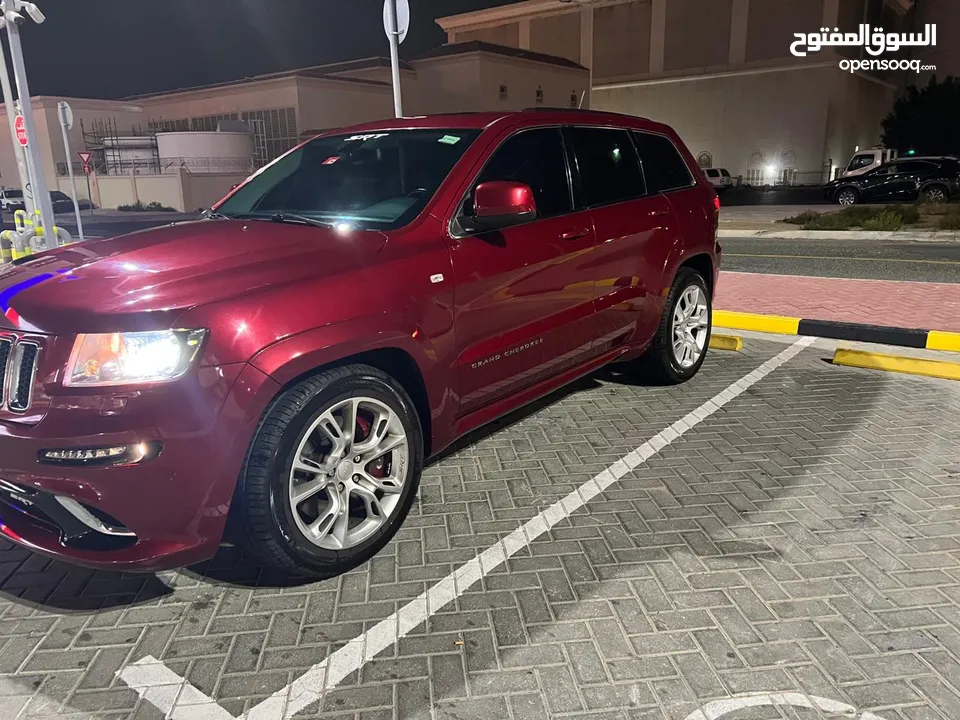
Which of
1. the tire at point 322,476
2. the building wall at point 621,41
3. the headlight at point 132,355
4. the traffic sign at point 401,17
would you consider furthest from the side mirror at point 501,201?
the building wall at point 621,41

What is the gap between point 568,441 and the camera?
461 centimetres

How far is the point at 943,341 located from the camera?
625cm

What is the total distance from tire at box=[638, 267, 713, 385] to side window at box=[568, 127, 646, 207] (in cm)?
82

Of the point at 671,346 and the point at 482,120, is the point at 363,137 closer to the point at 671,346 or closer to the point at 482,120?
the point at 482,120

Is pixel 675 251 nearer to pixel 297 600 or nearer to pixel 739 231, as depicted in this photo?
pixel 297 600

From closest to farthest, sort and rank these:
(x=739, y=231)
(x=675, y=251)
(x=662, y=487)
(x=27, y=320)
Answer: (x=27, y=320) < (x=662, y=487) < (x=675, y=251) < (x=739, y=231)

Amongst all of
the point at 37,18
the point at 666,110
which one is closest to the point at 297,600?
the point at 37,18

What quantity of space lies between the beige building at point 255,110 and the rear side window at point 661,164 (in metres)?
37.0

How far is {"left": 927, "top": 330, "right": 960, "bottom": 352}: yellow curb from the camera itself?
6211 mm

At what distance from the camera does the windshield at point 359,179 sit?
3697 millimetres

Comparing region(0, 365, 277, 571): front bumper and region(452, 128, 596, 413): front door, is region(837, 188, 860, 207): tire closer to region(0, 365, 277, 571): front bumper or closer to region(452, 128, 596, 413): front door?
region(452, 128, 596, 413): front door

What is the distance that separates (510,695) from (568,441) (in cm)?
228

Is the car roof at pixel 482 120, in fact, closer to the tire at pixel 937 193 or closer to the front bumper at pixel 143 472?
the front bumper at pixel 143 472

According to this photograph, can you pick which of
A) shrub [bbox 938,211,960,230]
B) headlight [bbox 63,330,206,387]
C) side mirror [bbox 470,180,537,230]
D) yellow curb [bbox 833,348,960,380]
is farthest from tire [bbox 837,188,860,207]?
headlight [bbox 63,330,206,387]
